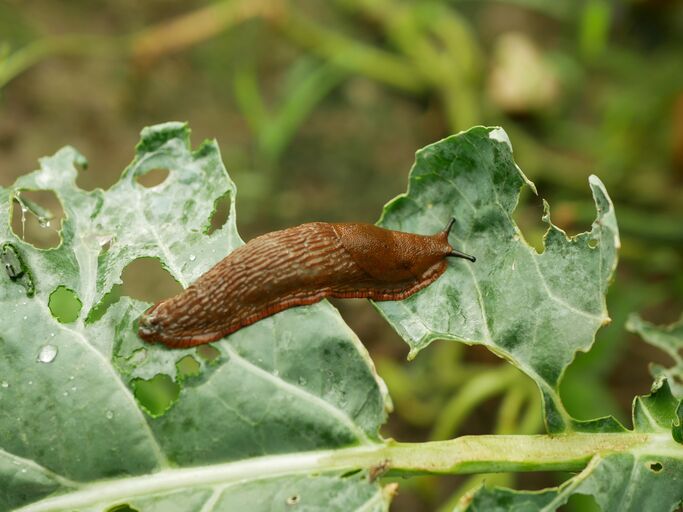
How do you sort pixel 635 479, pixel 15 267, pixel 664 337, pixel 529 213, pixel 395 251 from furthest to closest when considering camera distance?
pixel 529 213 < pixel 664 337 < pixel 395 251 < pixel 15 267 < pixel 635 479

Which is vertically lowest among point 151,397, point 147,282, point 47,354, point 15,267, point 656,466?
point 656,466

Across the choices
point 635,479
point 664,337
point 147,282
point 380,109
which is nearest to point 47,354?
point 635,479

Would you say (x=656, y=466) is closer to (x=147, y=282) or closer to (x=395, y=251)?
(x=395, y=251)

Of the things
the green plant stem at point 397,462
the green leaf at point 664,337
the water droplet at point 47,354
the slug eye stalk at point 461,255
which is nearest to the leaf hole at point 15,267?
the water droplet at point 47,354

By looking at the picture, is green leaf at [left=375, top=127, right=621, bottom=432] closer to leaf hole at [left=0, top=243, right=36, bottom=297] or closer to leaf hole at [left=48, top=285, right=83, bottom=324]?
leaf hole at [left=48, top=285, right=83, bottom=324]

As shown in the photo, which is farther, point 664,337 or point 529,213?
point 529,213

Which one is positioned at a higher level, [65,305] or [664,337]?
[65,305]

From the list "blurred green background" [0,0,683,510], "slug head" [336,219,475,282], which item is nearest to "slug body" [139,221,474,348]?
"slug head" [336,219,475,282]

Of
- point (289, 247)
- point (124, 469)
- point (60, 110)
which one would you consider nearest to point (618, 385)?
point (289, 247)

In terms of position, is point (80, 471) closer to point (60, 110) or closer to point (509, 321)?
point (509, 321)
